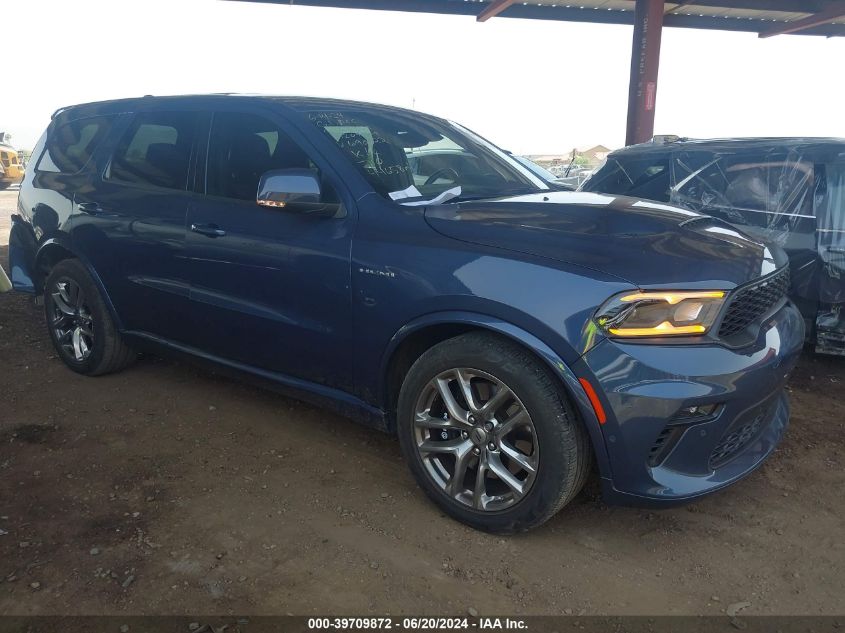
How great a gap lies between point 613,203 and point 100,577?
2649mm

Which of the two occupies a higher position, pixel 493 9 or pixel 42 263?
Answer: pixel 493 9

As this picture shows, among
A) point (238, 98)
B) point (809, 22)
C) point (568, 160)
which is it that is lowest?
point (568, 160)

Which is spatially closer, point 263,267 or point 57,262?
point 263,267

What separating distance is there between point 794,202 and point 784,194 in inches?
3.7

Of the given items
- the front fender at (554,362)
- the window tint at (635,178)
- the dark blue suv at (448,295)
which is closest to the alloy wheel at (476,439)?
the dark blue suv at (448,295)

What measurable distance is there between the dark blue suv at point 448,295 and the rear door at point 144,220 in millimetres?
13

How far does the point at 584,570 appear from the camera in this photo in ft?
8.23

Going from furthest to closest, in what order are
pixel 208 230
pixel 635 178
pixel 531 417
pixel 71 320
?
pixel 635 178
pixel 71 320
pixel 208 230
pixel 531 417

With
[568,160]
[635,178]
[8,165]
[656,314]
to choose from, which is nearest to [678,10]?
[635,178]

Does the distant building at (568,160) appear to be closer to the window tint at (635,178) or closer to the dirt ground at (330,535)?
the window tint at (635,178)

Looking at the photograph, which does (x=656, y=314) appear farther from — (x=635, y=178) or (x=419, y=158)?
(x=635, y=178)

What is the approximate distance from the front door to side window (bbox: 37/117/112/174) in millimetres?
1209

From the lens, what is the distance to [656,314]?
2318 mm

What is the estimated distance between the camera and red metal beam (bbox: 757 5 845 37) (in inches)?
508
